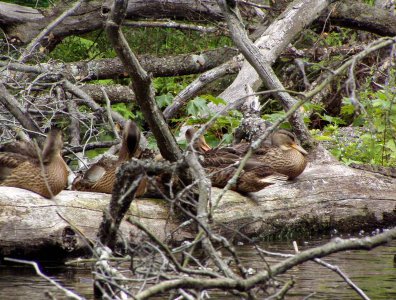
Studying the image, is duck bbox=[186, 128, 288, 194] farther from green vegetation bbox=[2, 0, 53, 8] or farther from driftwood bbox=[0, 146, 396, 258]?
green vegetation bbox=[2, 0, 53, 8]

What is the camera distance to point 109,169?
27.2ft

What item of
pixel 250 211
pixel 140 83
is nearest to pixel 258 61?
pixel 250 211

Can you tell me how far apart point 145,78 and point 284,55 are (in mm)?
6711

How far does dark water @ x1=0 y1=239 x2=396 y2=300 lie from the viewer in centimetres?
634

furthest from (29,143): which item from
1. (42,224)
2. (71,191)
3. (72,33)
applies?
(72,33)

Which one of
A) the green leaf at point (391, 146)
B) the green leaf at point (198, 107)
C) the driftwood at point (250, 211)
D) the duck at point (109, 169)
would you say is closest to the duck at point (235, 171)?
the driftwood at point (250, 211)

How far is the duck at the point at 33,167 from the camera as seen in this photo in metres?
7.58

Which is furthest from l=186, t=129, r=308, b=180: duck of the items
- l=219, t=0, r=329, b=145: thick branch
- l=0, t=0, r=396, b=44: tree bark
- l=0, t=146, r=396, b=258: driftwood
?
l=0, t=0, r=396, b=44: tree bark

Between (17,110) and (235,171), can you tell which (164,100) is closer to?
(17,110)

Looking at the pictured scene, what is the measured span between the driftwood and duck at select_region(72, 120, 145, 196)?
274mm

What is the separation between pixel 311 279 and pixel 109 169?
92.0 inches

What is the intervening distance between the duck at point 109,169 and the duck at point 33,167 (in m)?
0.42

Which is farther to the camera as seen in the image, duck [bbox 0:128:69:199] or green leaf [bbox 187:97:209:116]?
green leaf [bbox 187:97:209:116]

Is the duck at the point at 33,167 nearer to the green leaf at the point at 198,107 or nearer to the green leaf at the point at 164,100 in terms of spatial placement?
the green leaf at the point at 198,107
